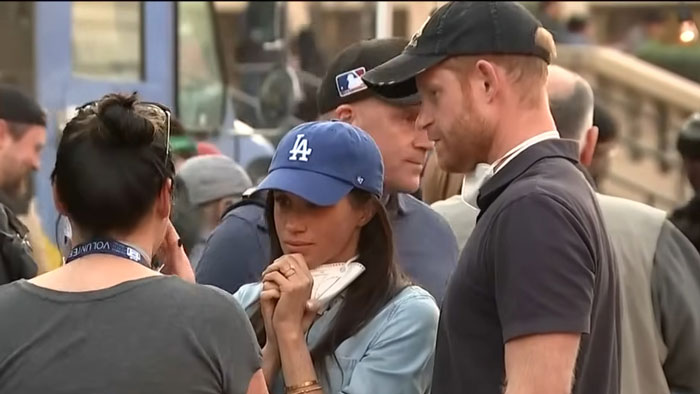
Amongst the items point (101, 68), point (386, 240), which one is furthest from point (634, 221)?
point (101, 68)

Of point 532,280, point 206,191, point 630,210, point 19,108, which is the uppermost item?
point 532,280

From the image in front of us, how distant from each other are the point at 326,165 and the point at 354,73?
33.6 inches

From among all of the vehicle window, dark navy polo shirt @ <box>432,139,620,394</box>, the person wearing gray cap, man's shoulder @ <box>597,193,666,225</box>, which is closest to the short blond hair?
dark navy polo shirt @ <box>432,139,620,394</box>

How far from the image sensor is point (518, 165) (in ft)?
9.88

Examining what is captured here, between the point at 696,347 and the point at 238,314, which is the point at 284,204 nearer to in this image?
the point at 238,314

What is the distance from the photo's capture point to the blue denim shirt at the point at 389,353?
3.26 metres

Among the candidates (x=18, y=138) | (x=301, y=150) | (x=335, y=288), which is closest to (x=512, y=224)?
(x=335, y=288)

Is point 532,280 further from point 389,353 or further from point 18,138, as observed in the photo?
point 18,138

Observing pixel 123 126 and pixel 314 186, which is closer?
pixel 123 126

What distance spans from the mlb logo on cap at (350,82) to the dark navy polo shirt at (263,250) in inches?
13.6

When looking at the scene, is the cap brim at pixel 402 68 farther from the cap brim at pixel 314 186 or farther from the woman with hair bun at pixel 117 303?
the woman with hair bun at pixel 117 303

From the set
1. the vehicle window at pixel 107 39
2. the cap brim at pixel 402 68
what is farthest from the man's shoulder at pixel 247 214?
the vehicle window at pixel 107 39

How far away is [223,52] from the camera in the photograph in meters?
10.5

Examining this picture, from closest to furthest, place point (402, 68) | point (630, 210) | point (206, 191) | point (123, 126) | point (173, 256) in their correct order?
point (123, 126)
point (402, 68)
point (173, 256)
point (630, 210)
point (206, 191)
